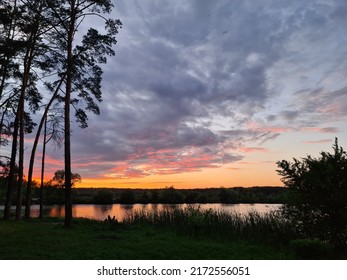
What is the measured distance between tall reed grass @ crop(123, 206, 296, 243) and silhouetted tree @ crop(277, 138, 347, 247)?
1.34 m

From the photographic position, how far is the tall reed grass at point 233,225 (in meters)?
Answer: 13.8

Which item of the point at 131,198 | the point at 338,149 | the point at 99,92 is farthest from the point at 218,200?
the point at 338,149

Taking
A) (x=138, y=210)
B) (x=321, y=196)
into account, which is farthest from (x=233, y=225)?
(x=138, y=210)

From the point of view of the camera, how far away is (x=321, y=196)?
1152cm

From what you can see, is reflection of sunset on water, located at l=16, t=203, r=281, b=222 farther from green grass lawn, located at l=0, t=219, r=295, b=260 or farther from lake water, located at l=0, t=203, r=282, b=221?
green grass lawn, located at l=0, t=219, r=295, b=260

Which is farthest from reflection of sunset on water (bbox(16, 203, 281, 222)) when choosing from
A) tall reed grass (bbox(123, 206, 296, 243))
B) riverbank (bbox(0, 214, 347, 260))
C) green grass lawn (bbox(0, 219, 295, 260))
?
green grass lawn (bbox(0, 219, 295, 260))

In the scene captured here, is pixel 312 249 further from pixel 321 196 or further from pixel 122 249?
pixel 122 249

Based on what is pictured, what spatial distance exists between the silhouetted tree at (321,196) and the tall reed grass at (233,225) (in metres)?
1.34

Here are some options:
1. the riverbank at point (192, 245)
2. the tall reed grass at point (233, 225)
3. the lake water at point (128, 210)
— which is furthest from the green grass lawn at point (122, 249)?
the lake water at point (128, 210)

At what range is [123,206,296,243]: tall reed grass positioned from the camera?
1379cm

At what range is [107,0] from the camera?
747 inches

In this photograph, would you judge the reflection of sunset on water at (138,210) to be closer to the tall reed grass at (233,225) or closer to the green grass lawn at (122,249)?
the tall reed grass at (233,225)

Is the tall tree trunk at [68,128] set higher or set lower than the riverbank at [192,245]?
higher

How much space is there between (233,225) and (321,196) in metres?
5.35
